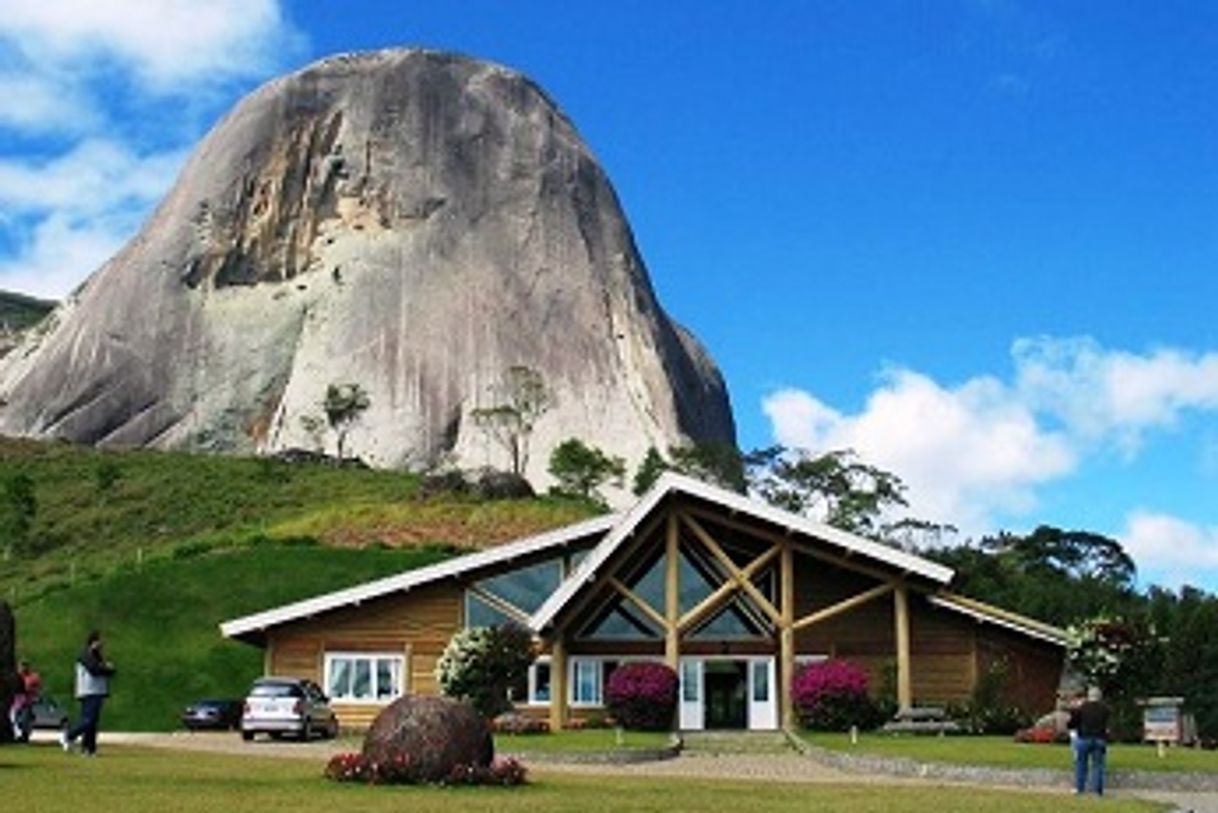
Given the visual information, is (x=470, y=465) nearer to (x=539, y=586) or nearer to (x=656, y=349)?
(x=656, y=349)

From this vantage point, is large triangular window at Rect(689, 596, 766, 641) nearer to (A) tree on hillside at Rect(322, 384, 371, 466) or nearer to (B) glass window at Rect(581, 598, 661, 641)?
(B) glass window at Rect(581, 598, 661, 641)

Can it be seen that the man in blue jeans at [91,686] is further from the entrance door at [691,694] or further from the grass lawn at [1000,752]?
the entrance door at [691,694]

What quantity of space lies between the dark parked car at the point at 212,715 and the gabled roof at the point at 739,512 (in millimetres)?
9777

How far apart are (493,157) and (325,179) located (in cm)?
1476

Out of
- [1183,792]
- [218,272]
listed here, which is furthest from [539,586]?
[218,272]

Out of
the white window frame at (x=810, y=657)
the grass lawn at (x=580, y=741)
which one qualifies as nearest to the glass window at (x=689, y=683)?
the white window frame at (x=810, y=657)

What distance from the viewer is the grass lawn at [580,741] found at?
29111mm

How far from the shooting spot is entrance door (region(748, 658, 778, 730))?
132 ft

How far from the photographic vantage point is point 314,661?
4209 centimetres

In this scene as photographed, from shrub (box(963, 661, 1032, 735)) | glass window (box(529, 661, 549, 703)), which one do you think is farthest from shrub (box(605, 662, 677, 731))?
shrub (box(963, 661, 1032, 735))

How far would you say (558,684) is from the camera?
129ft

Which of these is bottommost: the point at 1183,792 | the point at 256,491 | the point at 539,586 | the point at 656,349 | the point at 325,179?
the point at 1183,792

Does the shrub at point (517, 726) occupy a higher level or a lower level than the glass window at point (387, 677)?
lower

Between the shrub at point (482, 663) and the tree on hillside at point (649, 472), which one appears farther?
the tree on hillside at point (649, 472)
